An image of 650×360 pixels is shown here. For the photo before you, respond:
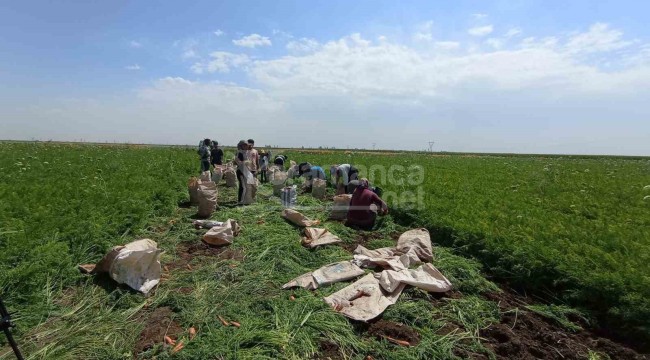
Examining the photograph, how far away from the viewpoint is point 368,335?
11.9ft

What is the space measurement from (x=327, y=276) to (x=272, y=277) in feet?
2.59

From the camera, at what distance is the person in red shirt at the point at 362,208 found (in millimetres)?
7441

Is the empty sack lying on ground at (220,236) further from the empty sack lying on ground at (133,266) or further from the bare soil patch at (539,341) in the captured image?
the bare soil patch at (539,341)

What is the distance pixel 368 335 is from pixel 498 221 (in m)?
4.46

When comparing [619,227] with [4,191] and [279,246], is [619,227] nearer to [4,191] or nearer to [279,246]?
[279,246]

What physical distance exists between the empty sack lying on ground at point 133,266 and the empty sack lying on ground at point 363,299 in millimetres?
2328

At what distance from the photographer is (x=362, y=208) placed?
24.8 ft

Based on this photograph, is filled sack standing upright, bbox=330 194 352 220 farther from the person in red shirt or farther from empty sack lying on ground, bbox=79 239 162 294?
empty sack lying on ground, bbox=79 239 162 294

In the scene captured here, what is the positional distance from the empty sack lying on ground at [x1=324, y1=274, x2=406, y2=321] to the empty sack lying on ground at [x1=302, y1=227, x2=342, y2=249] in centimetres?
178

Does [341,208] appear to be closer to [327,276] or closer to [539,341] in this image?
[327,276]

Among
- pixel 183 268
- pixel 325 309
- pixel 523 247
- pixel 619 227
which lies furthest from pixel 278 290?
pixel 619 227

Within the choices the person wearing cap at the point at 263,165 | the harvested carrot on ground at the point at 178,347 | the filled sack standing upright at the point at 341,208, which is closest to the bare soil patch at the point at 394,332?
the harvested carrot on ground at the point at 178,347

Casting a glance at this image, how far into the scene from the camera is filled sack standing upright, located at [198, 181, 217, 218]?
8016mm

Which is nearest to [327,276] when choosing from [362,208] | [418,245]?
[418,245]
